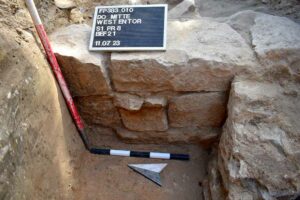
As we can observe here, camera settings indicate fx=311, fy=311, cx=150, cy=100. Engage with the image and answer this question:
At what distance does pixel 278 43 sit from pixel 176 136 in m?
0.96

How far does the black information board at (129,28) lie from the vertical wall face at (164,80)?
6cm

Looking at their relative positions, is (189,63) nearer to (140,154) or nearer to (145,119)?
(145,119)

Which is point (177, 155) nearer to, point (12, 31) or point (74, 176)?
point (74, 176)

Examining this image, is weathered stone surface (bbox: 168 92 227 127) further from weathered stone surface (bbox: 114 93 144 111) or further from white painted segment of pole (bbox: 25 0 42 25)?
white painted segment of pole (bbox: 25 0 42 25)

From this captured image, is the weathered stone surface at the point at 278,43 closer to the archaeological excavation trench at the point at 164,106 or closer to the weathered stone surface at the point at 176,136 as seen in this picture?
the archaeological excavation trench at the point at 164,106

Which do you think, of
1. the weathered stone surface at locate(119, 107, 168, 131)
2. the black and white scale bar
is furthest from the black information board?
the black and white scale bar

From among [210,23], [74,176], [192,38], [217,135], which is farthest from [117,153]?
[210,23]

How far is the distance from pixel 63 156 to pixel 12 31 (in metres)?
0.82

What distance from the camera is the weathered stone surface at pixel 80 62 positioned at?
199cm

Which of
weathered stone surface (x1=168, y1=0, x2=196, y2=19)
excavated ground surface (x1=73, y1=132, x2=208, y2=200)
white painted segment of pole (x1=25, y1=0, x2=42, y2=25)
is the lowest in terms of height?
excavated ground surface (x1=73, y1=132, x2=208, y2=200)

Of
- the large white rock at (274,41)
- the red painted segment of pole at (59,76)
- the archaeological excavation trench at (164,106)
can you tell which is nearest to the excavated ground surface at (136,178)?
the archaeological excavation trench at (164,106)

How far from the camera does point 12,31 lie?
1.73 m

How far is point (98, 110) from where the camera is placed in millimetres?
2285

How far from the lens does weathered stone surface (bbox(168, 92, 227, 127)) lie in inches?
81.0
